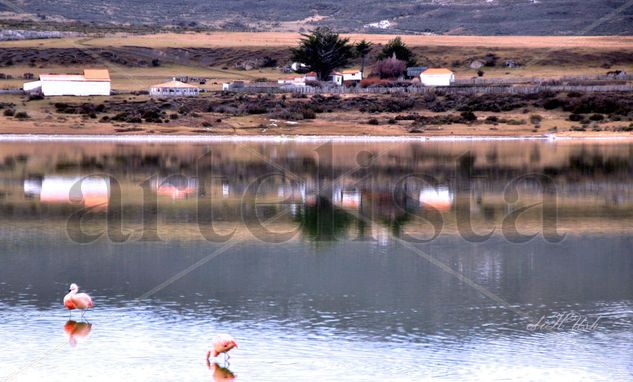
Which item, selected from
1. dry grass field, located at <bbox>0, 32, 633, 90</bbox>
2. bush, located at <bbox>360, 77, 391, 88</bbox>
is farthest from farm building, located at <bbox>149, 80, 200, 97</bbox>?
bush, located at <bbox>360, 77, 391, 88</bbox>

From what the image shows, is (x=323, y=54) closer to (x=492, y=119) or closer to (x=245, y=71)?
(x=245, y=71)

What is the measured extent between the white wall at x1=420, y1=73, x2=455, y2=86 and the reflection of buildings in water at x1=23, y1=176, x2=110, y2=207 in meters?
56.1

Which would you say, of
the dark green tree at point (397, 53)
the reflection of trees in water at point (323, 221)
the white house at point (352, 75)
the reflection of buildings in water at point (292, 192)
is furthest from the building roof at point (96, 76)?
the reflection of trees in water at point (323, 221)

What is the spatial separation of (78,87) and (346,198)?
50.6 meters

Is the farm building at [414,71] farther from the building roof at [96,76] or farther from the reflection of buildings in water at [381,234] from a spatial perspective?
the reflection of buildings in water at [381,234]

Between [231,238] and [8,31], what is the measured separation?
4457 inches

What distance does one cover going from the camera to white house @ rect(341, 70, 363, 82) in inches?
4087

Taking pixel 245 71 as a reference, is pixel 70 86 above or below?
below

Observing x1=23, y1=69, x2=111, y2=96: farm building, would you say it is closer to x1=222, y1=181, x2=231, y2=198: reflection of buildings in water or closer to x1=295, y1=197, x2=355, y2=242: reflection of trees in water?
x1=222, y1=181, x2=231, y2=198: reflection of buildings in water

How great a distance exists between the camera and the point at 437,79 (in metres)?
97.4

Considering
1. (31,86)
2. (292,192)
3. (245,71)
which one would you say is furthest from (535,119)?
(245,71)

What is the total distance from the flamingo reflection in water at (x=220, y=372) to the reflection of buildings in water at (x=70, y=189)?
20.6m

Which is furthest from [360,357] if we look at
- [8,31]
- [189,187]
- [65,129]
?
[8,31]

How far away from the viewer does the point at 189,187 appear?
138 ft
